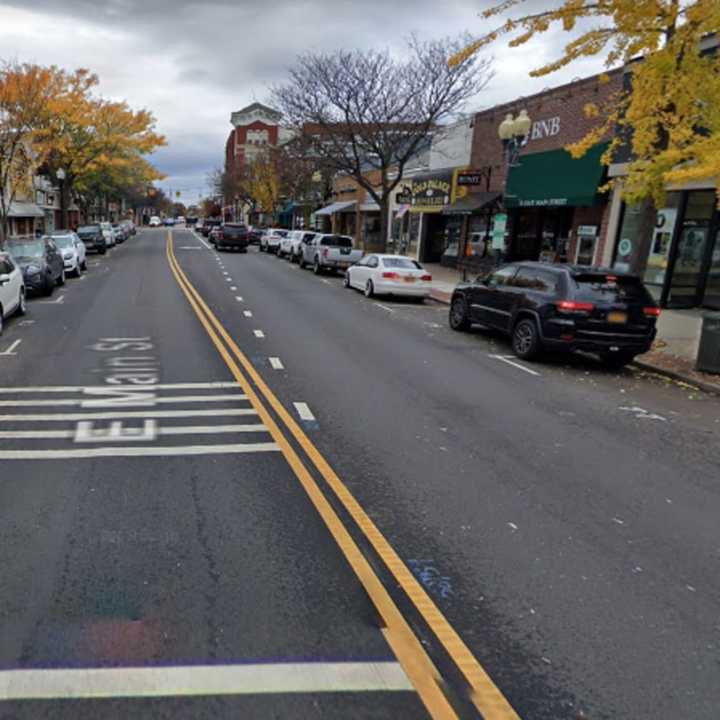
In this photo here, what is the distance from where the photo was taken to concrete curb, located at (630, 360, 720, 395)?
9.88m

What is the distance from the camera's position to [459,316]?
47.4 ft

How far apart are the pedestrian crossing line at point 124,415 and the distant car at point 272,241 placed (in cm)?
3332

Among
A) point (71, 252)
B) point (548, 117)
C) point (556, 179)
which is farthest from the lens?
point (71, 252)

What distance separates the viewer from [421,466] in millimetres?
5961

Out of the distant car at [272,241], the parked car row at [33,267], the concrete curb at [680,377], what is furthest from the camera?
the distant car at [272,241]

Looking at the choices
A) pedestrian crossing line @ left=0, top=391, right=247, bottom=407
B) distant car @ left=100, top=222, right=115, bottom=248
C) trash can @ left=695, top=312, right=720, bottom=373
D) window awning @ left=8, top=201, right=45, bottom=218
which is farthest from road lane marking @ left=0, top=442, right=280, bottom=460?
distant car @ left=100, top=222, right=115, bottom=248

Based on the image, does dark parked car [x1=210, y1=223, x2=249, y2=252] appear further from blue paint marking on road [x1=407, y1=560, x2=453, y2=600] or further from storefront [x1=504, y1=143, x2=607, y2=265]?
blue paint marking on road [x1=407, y1=560, x2=453, y2=600]

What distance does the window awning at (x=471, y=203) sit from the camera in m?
25.2

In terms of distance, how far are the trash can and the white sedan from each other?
31.6ft

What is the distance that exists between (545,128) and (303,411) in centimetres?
1876

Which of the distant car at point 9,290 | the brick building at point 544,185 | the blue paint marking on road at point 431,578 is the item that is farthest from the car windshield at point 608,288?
the distant car at point 9,290

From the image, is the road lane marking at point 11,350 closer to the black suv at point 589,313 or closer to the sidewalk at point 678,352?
the black suv at point 589,313

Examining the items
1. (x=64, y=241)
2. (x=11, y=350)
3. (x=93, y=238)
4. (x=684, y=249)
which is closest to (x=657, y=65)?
(x=684, y=249)

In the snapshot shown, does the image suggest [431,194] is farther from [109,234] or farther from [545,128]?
[109,234]
